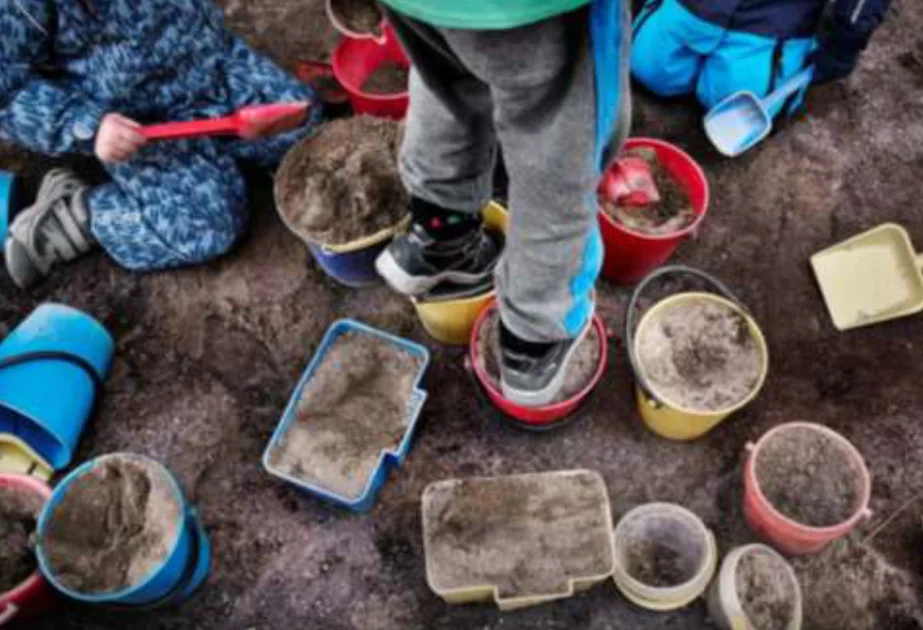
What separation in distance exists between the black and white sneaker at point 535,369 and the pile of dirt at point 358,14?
3.08ft

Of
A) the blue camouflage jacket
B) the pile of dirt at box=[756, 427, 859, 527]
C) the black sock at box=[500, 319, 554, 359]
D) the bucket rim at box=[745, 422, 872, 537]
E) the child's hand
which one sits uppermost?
the blue camouflage jacket

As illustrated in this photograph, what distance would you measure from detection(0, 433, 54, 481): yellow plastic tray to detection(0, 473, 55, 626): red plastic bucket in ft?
0.27

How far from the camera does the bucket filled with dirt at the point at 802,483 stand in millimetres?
1582

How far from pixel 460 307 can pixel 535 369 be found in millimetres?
242

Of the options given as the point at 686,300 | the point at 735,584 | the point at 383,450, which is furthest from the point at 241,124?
the point at 735,584

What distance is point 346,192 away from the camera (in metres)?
1.80

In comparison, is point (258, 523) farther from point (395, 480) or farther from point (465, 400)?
point (465, 400)

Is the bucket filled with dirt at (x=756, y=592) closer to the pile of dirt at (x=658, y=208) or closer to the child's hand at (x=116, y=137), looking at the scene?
the pile of dirt at (x=658, y=208)

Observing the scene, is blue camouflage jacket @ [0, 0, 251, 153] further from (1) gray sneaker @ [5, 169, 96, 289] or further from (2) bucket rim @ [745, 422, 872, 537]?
(2) bucket rim @ [745, 422, 872, 537]

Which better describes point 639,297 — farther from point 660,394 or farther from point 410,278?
point 410,278

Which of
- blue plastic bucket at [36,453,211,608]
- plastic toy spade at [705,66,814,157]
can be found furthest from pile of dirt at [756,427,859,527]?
blue plastic bucket at [36,453,211,608]

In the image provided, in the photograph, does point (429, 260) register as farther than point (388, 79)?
No

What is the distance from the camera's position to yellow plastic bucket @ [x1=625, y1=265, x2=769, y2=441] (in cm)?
163

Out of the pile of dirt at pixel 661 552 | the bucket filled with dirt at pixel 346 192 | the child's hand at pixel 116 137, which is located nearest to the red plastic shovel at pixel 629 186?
the bucket filled with dirt at pixel 346 192
